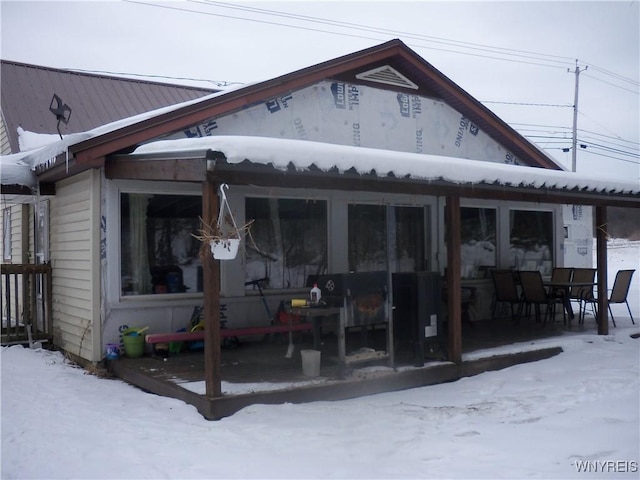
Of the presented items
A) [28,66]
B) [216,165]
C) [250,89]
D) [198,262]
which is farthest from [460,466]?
[28,66]

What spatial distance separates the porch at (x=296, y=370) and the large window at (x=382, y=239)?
1498mm

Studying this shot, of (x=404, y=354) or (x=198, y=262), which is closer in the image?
(x=404, y=354)

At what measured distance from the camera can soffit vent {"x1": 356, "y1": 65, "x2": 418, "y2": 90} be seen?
9.97 m

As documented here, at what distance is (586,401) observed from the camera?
6316 millimetres

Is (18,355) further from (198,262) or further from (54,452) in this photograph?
(54,452)

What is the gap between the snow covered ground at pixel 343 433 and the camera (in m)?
4.52

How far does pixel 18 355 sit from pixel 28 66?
7.66 m

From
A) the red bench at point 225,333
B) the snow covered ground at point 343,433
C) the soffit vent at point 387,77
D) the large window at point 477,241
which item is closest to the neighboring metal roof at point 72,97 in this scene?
the soffit vent at point 387,77

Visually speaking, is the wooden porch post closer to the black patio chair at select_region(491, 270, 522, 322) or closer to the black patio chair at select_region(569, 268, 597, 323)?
the black patio chair at select_region(569, 268, 597, 323)

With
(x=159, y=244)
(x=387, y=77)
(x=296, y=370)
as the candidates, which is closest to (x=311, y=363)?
(x=296, y=370)

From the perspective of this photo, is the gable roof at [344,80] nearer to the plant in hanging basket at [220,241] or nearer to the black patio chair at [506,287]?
the black patio chair at [506,287]

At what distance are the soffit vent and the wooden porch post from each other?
11.6ft

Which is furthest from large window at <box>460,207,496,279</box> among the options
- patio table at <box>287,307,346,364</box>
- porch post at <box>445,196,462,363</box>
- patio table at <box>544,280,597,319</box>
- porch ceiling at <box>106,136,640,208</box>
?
patio table at <box>287,307,346,364</box>

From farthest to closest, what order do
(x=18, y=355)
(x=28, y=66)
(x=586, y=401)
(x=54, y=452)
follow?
(x=28, y=66) → (x=18, y=355) → (x=586, y=401) → (x=54, y=452)
